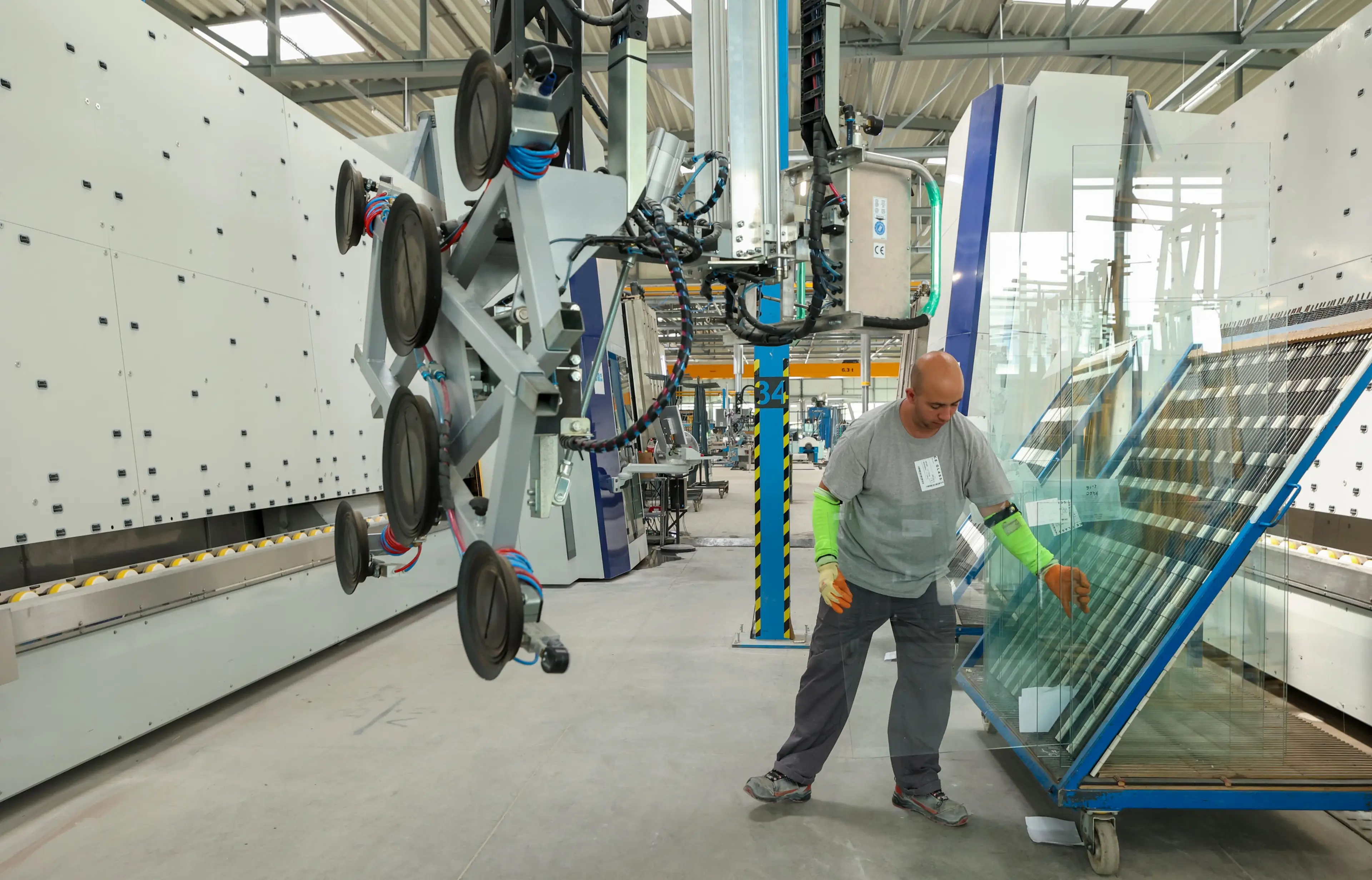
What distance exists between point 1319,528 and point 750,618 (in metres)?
3.39

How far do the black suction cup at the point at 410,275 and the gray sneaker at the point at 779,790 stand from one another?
2.06 metres

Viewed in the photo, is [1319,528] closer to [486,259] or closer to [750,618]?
[750,618]

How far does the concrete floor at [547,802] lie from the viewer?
2498 mm

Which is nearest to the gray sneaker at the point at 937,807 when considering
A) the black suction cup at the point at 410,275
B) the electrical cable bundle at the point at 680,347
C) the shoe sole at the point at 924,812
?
the shoe sole at the point at 924,812

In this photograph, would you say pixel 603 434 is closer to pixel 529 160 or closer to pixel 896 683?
pixel 896 683

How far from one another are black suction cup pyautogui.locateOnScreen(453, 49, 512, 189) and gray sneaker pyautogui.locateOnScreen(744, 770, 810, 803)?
93.4 inches

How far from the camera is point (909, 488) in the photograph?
2670 mm

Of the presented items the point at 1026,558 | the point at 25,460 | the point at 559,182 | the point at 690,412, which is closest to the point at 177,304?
the point at 25,460

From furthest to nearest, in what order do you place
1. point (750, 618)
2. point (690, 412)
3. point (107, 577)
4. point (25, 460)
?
point (690, 412)
point (750, 618)
point (107, 577)
point (25, 460)

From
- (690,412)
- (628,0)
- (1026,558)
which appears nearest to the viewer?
(628,0)

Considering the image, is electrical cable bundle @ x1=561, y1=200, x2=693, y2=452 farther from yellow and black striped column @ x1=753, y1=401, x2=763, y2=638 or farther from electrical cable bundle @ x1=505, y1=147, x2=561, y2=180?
yellow and black striped column @ x1=753, y1=401, x2=763, y2=638

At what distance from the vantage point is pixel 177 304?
11.8ft

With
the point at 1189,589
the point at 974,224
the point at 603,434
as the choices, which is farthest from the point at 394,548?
the point at 974,224

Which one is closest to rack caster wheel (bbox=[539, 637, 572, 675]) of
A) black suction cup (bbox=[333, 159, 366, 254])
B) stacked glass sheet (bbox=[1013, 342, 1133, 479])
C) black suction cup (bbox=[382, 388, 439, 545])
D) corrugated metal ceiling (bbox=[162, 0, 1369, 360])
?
black suction cup (bbox=[382, 388, 439, 545])
